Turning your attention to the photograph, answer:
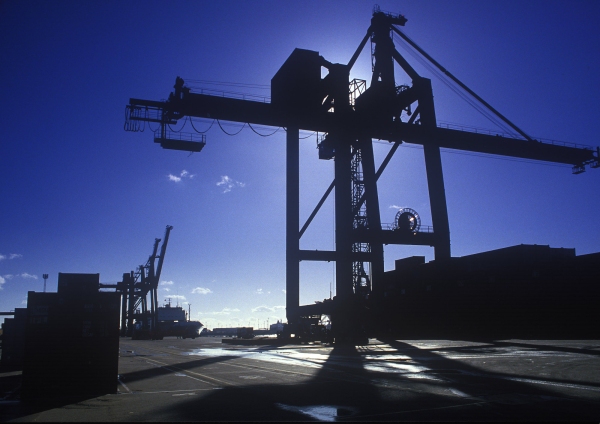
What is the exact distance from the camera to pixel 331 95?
42688mm

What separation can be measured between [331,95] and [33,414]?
37805 mm

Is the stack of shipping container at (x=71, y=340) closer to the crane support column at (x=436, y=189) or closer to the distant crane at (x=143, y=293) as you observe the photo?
the crane support column at (x=436, y=189)

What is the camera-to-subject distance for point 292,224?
1752 inches

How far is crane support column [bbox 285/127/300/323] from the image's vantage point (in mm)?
44156

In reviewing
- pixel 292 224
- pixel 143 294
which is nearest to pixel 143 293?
pixel 143 294

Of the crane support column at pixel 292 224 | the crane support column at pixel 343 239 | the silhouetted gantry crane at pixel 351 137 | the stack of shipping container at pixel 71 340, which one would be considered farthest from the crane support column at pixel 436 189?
the stack of shipping container at pixel 71 340

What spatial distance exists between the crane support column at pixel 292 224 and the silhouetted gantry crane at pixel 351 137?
10 centimetres

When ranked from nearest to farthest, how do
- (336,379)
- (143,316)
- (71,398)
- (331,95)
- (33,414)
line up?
(33,414) < (71,398) < (336,379) < (331,95) < (143,316)

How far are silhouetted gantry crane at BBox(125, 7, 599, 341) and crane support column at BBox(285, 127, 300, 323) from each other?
0.10 meters

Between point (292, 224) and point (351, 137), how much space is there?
9.75 m

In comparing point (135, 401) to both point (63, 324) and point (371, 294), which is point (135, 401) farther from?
point (371, 294)

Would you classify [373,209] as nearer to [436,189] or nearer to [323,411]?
[436,189]

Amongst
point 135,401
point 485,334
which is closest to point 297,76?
point 485,334

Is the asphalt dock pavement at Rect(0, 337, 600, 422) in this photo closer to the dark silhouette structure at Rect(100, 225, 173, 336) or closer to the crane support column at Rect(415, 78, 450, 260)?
the crane support column at Rect(415, 78, 450, 260)
